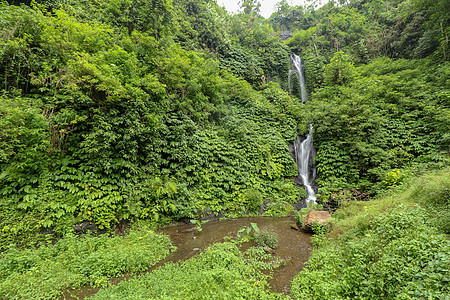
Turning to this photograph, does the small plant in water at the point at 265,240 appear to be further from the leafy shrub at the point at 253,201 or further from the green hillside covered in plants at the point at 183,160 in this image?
the leafy shrub at the point at 253,201

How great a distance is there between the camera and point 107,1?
36.4 feet

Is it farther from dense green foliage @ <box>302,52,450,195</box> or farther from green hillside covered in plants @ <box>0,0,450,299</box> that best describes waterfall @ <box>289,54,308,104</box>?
dense green foliage @ <box>302,52,450,195</box>

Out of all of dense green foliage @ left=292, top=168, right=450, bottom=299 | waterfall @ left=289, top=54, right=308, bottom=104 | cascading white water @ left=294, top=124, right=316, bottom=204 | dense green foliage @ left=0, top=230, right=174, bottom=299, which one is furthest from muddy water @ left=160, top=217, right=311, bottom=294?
waterfall @ left=289, top=54, right=308, bottom=104

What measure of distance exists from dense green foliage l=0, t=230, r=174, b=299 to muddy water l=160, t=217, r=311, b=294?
3.21 ft

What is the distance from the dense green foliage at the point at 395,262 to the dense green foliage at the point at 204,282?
3.25ft

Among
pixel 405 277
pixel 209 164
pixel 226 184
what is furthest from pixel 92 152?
pixel 405 277

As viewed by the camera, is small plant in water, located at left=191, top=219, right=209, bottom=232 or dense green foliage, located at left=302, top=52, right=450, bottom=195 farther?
dense green foliage, located at left=302, top=52, right=450, bottom=195

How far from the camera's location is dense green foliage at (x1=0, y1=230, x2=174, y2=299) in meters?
3.57

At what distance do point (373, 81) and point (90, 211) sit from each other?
19.0 m

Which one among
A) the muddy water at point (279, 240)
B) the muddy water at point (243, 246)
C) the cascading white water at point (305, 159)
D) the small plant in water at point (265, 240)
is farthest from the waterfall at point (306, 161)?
the small plant in water at point (265, 240)

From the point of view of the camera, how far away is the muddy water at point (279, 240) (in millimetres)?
4738

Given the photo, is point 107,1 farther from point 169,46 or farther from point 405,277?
point 405,277

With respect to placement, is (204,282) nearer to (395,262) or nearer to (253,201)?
(395,262)

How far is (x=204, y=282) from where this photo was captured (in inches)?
145
